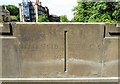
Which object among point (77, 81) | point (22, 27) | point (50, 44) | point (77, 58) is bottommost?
point (77, 81)

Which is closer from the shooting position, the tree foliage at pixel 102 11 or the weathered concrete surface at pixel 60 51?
the weathered concrete surface at pixel 60 51

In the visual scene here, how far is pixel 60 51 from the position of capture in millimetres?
7082

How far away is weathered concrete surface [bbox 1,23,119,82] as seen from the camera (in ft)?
23.0

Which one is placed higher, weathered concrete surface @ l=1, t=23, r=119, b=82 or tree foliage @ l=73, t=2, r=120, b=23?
tree foliage @ l=73, t=2, r=120, b=23

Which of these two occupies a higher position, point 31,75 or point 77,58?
point 77,58

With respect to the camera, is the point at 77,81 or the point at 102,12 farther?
the point at 102,12

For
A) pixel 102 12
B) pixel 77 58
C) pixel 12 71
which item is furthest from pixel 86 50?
pixel 102 12

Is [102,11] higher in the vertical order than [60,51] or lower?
higher

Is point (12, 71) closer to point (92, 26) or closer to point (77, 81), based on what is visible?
point (77, 81)

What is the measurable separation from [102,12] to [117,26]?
15.9m

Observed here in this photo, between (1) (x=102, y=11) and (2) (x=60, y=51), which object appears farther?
(1) (x=102, y=11)

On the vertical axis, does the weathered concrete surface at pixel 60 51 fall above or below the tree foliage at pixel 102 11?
below

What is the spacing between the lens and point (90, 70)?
723 centimetres

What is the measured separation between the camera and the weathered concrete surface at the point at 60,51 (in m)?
7.00
